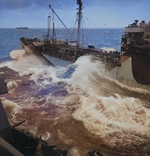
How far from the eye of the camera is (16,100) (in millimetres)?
10750

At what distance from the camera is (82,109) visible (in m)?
9.57

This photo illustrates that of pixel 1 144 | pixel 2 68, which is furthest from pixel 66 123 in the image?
pixel 2 68

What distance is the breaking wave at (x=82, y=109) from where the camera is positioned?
22.5 ft

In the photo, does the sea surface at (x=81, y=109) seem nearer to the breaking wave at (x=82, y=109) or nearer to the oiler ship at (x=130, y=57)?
the breaking wave at (x=82, y=109)

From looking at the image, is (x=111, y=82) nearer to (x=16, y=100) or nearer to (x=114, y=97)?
(x=114, y=97)

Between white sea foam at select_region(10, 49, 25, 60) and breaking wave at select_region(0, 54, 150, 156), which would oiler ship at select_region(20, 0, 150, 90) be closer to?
breaking wave at select_region(0, 54, 150, 156)

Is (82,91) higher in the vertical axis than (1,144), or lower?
lower

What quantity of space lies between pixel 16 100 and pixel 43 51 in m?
10.1

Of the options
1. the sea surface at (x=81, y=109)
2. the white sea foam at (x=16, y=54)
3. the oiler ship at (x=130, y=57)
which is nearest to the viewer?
the sea surface at (x=81, y=109)

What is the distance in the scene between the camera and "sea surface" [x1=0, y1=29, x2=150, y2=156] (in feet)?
22.4

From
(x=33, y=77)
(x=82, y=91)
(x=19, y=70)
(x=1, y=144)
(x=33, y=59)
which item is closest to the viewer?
(x=1, y=144)

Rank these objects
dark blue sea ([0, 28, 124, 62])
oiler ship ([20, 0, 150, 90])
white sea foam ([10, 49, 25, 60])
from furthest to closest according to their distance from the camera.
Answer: dark blue sea ([0, 28, 124, 62]) < white sea foam ([10, 49, 25, 60]) < oiler ship ([20, 0, 150, 90])

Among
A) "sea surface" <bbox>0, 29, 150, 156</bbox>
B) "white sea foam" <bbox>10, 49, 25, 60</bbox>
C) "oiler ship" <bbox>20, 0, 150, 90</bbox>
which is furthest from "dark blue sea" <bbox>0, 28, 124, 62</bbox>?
"sea surface" <bbox>0, 29, 150, 156</bbox>

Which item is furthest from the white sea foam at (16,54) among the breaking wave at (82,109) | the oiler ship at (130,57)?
the oiler ship at (130,57)
